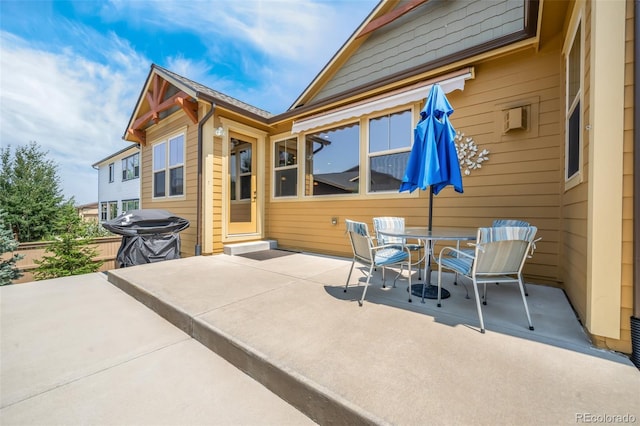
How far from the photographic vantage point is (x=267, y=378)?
1483 millimetres

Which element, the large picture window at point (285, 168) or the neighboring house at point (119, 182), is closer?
the large picture window at point (285, 168)

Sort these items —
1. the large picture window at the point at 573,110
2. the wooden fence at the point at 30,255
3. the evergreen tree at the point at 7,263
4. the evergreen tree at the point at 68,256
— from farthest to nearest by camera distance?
1. the wooden fence at the point at 30,255
2. the evergreen tree at the point at 68,256
3. the evergreen tree at the point at 7,263
4. the large picture window at the point at 573,110

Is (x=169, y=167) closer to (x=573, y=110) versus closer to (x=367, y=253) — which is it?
(x=367, y=253)

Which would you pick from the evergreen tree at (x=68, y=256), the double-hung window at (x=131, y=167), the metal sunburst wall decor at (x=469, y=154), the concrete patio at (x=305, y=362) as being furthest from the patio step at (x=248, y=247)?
the double-hung window at (x=131, y=167)

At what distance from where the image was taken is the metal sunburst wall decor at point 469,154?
11.1 feet

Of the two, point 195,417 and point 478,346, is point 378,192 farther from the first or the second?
point 195,417

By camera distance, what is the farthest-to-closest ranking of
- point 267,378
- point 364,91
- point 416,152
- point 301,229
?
point 301,229
point 364,91
point 416,152
point 267,378

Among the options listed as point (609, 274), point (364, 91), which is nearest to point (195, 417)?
point (609, 274)

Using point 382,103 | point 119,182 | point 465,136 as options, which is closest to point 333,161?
point 382,103

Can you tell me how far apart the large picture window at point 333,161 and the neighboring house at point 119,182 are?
38.0ft

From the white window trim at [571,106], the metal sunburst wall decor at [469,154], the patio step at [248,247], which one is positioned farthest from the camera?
the patio step at [248,247]

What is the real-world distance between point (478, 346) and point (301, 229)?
408 centimetres

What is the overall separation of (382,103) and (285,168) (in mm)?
2594

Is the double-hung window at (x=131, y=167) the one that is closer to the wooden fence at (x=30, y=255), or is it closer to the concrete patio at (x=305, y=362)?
the wooden fence at (x=30, y=255)
